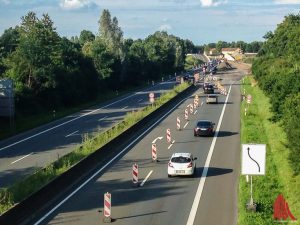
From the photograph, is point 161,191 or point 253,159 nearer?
point 253,159

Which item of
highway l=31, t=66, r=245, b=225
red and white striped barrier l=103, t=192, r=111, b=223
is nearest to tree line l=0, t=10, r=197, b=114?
highway l=31, t=66, r=245, b=225

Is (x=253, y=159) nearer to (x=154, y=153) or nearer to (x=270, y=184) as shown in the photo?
(x=270, y=184)

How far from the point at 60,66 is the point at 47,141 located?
2854cm

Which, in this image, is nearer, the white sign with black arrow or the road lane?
the road lane

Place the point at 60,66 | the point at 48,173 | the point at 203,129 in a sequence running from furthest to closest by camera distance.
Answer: the point at 60,66 → the point at 203,129 → the point at 48,173

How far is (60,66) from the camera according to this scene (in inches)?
2650

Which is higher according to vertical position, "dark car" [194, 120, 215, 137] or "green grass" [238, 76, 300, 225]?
"dark car" [194, 120, 215, 137]

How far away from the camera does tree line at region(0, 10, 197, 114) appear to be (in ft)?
199

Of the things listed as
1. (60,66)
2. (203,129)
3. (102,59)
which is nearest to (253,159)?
(203,129)

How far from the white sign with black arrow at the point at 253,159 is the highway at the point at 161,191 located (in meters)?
1.65

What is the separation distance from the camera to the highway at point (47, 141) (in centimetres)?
2980

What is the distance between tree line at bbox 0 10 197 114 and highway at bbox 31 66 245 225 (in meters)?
26.2

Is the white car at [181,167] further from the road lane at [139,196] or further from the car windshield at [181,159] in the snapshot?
the road lane at [139,196]

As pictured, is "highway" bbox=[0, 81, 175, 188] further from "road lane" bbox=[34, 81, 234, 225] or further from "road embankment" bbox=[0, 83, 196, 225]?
"road lane" bbox=[34, 81, 234, 225]
